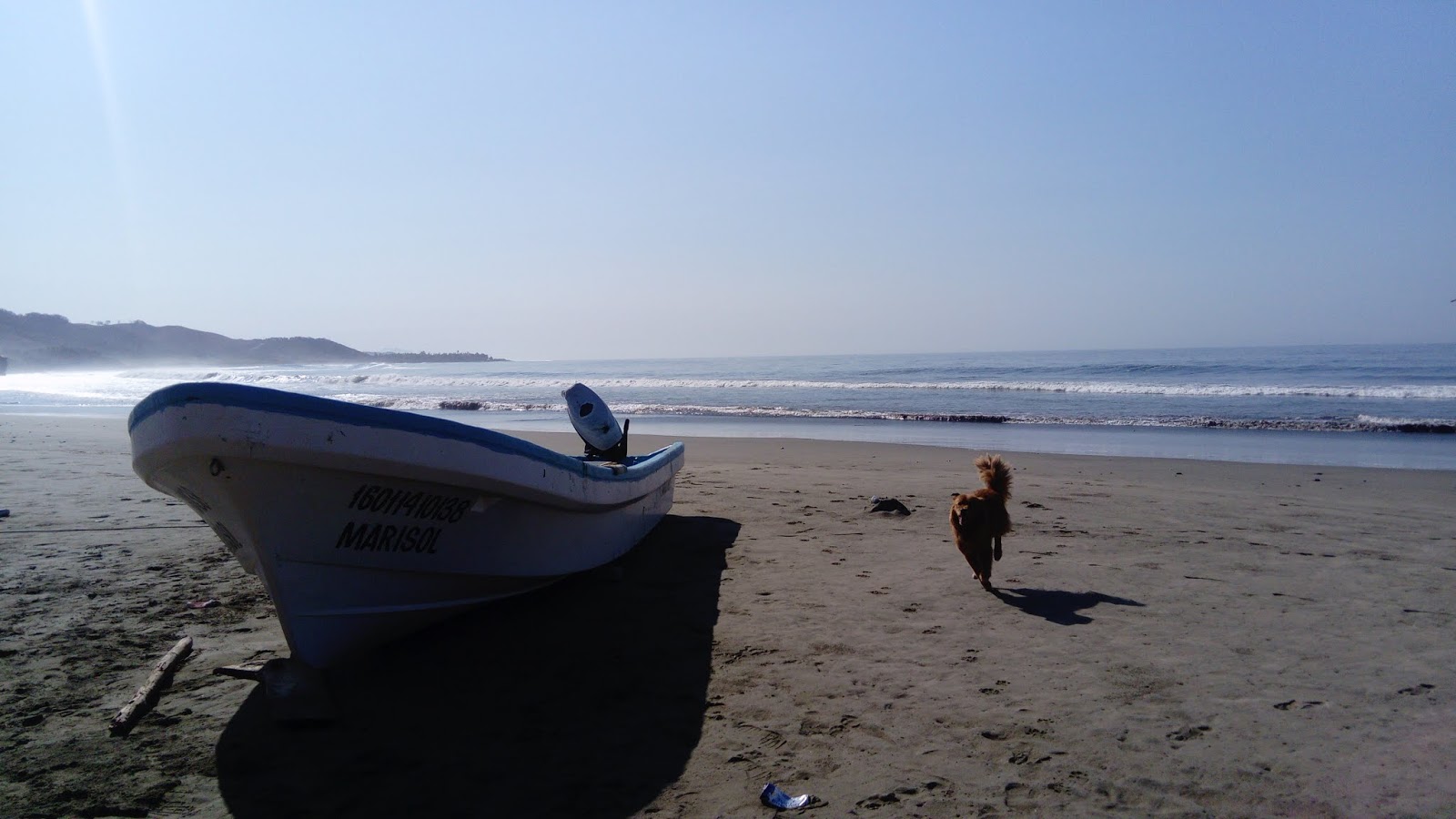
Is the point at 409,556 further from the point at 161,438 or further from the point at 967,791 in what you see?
the point at 967,791

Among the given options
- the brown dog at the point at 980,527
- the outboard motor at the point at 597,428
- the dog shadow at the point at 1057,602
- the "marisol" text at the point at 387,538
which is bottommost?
the dog shadow at the point at 1057,602

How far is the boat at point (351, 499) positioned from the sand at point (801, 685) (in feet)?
1.06

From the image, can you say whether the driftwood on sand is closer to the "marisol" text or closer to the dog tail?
the "marisol" text

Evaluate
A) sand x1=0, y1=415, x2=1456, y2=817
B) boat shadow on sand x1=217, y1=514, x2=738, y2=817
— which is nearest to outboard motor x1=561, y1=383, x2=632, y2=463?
sand x1=0, y1=415, x2=1456, y2=817

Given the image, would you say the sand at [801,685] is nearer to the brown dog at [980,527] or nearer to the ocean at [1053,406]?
the brown dog at [980,527]

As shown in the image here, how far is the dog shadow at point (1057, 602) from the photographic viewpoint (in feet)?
15.6

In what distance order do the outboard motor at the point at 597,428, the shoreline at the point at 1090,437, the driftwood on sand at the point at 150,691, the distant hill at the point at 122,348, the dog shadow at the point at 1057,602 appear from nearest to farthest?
the driftwood on sand at the point at 150,691 → the dog shadow at the point at 1057,602 → the outboard motor at the point at 597,428 → the shoreline at the point at 1090,437 → the distant hill at the point at 122,348

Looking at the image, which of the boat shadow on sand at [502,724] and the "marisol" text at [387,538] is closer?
the boat shadow on sand at [502,724]

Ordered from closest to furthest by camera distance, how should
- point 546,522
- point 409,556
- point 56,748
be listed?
point 56,748 < point 409,556 < point 546,522

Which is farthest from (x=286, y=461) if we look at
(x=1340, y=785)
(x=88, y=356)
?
(x=88, y=356)

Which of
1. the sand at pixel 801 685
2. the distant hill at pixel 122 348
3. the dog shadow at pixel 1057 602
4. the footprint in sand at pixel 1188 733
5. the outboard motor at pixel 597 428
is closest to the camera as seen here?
the sand at pixel 801 685

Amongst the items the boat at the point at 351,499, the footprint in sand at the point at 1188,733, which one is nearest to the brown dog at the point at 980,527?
the footprint in sand at the point at 1188,733

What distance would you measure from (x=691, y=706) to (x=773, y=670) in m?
0.54

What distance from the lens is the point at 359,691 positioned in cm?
377
